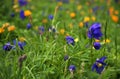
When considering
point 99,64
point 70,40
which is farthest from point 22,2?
point 99,64

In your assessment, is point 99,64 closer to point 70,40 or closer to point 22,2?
point 70,40

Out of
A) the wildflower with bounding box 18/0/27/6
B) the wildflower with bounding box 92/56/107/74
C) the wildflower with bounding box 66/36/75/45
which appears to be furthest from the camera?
the wildflower with bounding box 18/0/27/6

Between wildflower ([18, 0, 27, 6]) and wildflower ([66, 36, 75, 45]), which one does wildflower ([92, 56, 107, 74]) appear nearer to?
wildflower ([66, 36, 75, 45])

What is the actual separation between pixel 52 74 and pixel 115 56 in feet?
2.48

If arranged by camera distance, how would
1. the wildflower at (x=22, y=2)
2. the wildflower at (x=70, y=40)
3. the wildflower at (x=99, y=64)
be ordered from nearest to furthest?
the wildflower at (x=99, y=64)
the wildflower at (x=70, y=40)
the wildflower at (x=22, y=2)

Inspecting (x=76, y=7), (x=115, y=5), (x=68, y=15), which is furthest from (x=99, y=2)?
(x=68, y=15)

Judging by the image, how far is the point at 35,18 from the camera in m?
5.02

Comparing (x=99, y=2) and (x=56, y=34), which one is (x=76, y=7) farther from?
(x=56, y=34)

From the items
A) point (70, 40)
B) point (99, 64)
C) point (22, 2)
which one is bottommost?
point (99, 64)

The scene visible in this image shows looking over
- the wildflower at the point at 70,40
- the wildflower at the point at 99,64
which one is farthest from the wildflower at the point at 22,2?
the wildflower at the point at 99,64

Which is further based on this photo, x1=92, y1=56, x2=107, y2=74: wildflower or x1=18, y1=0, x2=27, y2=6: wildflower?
x1=18, y1=0, x2=27, y2=6: wildflower

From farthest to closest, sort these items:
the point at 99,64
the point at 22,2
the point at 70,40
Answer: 1. the point at 22,2
2. the point at 70,40
3. the point at 99,64

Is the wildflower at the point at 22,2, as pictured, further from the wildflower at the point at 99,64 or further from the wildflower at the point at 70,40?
the wildflower at the point at 99,64

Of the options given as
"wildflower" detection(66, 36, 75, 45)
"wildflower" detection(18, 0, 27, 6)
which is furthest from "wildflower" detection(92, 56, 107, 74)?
"wildflower" detection(18, 0, 27, 6)
